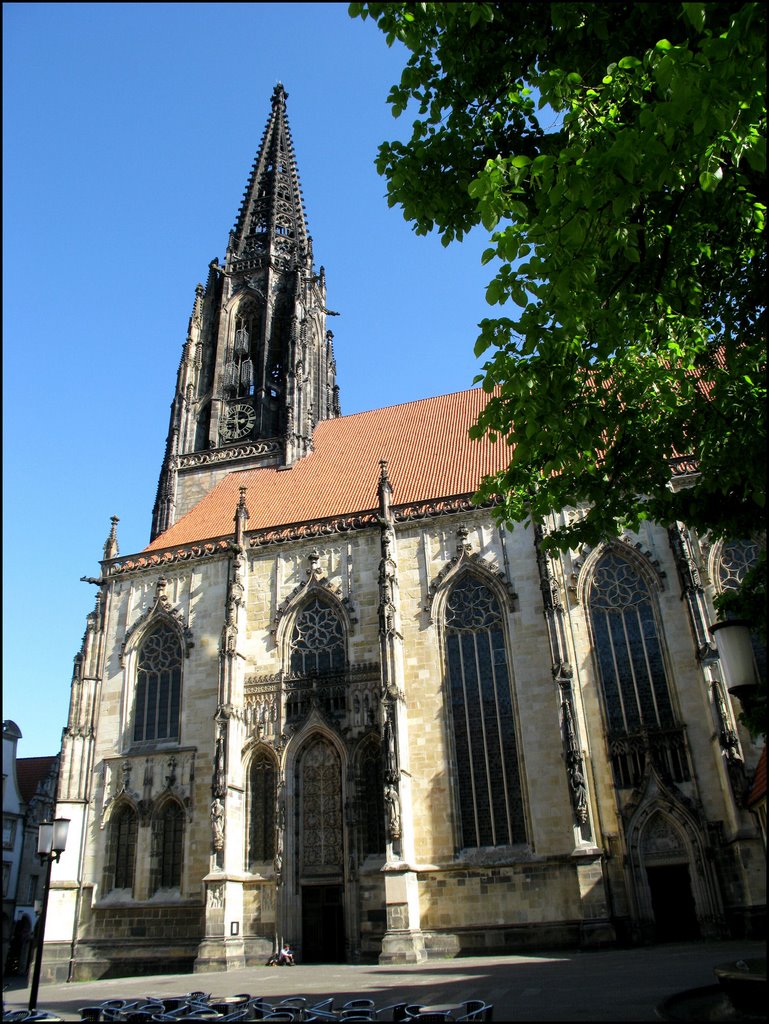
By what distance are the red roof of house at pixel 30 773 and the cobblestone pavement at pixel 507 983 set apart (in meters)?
19.6

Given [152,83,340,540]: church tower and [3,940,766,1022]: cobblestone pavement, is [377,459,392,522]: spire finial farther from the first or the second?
[3,940,766,1022]: cobblestone pavement

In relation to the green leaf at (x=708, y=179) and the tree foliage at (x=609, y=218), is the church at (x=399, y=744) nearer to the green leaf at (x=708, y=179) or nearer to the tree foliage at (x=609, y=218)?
the tree foliage at (x=609, y=218)

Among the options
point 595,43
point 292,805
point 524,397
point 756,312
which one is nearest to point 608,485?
point 524,397

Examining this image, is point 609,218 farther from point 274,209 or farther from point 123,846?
point 274,209

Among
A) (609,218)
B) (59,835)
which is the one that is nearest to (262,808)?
(59,835)

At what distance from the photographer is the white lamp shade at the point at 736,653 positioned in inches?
244

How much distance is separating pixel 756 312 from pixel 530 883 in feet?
46.2

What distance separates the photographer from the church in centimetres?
1703

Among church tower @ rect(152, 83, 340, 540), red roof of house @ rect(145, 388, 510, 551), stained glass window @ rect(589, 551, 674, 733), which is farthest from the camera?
church tower @ rect(152, 83, 340, 540)

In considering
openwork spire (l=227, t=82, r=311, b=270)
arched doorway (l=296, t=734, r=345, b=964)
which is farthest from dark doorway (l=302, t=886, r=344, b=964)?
openwork spire (l=227, t=82, r=311, b=270)

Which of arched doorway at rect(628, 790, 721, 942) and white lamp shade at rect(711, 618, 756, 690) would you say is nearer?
white lamp shade at rect(711, 618, 756, 690)

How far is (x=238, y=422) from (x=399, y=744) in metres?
16.2

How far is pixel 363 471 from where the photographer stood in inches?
1032

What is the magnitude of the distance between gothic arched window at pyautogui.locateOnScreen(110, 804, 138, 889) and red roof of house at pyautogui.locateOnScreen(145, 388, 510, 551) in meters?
7.88
